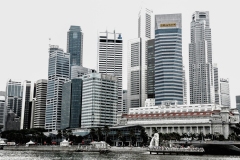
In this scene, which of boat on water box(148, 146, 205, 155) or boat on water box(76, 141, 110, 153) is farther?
boat on water box(76, 141, 110, 153)

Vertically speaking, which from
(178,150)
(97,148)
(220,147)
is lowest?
(97,148)

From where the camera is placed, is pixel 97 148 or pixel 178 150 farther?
pixel 97 148

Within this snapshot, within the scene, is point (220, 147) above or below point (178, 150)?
above

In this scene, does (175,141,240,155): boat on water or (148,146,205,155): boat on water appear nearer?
(148,146,205,155): boat on water

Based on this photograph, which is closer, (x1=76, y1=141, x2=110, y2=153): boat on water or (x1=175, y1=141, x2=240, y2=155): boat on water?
(x1=175, y1=141, x2=240, y2=155): boat on water

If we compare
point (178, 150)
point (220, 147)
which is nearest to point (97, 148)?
point (178, 150)

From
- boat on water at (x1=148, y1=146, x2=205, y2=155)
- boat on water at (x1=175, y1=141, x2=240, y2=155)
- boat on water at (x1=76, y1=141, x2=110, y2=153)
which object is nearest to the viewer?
boat on water at (x1=148, y1=146, x2=205, y2=155)

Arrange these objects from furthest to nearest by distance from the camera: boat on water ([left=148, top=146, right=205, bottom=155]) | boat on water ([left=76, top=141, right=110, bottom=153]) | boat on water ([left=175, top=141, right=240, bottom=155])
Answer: boat on water ([left=76, top=141, right=110, bottom=153]) < boat on water ([left=175, top=141, right=240, bottom=155]) < boat on water ([left=148, top=146, right=205, bottom=155])

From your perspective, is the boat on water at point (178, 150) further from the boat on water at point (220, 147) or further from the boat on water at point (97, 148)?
the boat on water at point (97, 148)

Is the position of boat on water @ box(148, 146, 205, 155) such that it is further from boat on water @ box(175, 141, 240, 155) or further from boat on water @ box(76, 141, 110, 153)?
Result: boat on water @ box(76, 141, 110, 153)

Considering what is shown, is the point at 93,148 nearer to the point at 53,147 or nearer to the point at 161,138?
the point at 53,147

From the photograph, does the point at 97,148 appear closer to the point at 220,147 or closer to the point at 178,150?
the point at 178,150

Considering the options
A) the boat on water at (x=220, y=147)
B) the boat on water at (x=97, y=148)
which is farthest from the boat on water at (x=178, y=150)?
the boat on water at (x=97, y=148)

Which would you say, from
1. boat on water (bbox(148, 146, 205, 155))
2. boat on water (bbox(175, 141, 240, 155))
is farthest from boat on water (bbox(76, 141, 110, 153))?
boat on water (bbox(175, 141, 240, 155))
